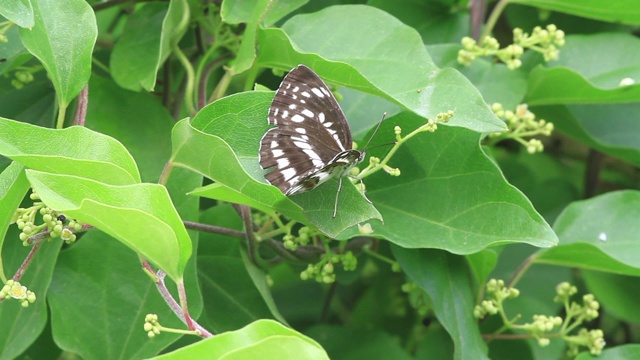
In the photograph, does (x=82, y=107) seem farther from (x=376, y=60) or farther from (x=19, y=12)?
(x=376, y=60)

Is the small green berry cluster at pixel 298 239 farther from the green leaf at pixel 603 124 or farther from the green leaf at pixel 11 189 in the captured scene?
the green leaf at pixel 603 124

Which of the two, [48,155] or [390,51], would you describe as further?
[390,51]

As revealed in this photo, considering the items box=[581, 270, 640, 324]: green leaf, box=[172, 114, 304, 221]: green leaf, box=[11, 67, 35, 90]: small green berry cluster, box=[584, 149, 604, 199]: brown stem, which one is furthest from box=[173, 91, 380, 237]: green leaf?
box=[584, 149, 604, 199]: brown stem

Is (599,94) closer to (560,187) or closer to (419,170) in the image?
(419,170)

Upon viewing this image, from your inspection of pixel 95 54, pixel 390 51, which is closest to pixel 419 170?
pixel 390 51

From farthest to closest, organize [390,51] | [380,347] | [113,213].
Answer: [380,347], [390,51], [113,213]

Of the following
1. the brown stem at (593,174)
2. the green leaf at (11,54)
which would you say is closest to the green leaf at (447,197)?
the green leaf at (11,54)

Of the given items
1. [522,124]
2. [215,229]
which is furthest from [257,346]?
[522,124]

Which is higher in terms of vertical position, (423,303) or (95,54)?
(95,54)
